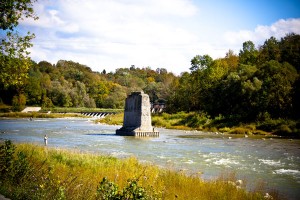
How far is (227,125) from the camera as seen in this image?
5894cm

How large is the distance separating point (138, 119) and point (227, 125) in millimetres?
17708

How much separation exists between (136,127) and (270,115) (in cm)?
2314

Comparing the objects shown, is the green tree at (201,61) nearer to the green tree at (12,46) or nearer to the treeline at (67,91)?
the treeline at (67,91)

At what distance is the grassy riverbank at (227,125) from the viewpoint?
50.0m

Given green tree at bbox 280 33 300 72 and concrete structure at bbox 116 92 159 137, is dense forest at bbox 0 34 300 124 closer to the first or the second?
green tree at bbox 280 33 300 72

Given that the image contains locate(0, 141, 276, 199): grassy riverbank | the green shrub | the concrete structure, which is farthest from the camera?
the green shrub

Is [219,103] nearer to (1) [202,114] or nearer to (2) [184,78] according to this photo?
(1) [202,114]

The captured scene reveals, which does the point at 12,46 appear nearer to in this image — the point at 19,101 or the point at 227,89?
the point at 227,89

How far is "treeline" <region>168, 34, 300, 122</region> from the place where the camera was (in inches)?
2188

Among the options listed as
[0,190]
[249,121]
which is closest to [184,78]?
[249,121]

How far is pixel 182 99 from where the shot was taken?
283 ft

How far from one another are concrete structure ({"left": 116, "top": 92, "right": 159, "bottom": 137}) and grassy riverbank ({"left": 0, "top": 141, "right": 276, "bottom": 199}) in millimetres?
29527

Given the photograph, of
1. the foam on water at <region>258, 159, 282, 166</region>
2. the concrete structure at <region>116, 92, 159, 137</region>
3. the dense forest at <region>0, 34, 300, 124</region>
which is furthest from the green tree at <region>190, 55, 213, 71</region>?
the foam on water at <region>258, 159, 282, 166</region>

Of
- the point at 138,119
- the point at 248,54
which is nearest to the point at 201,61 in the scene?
the point at 248,54
